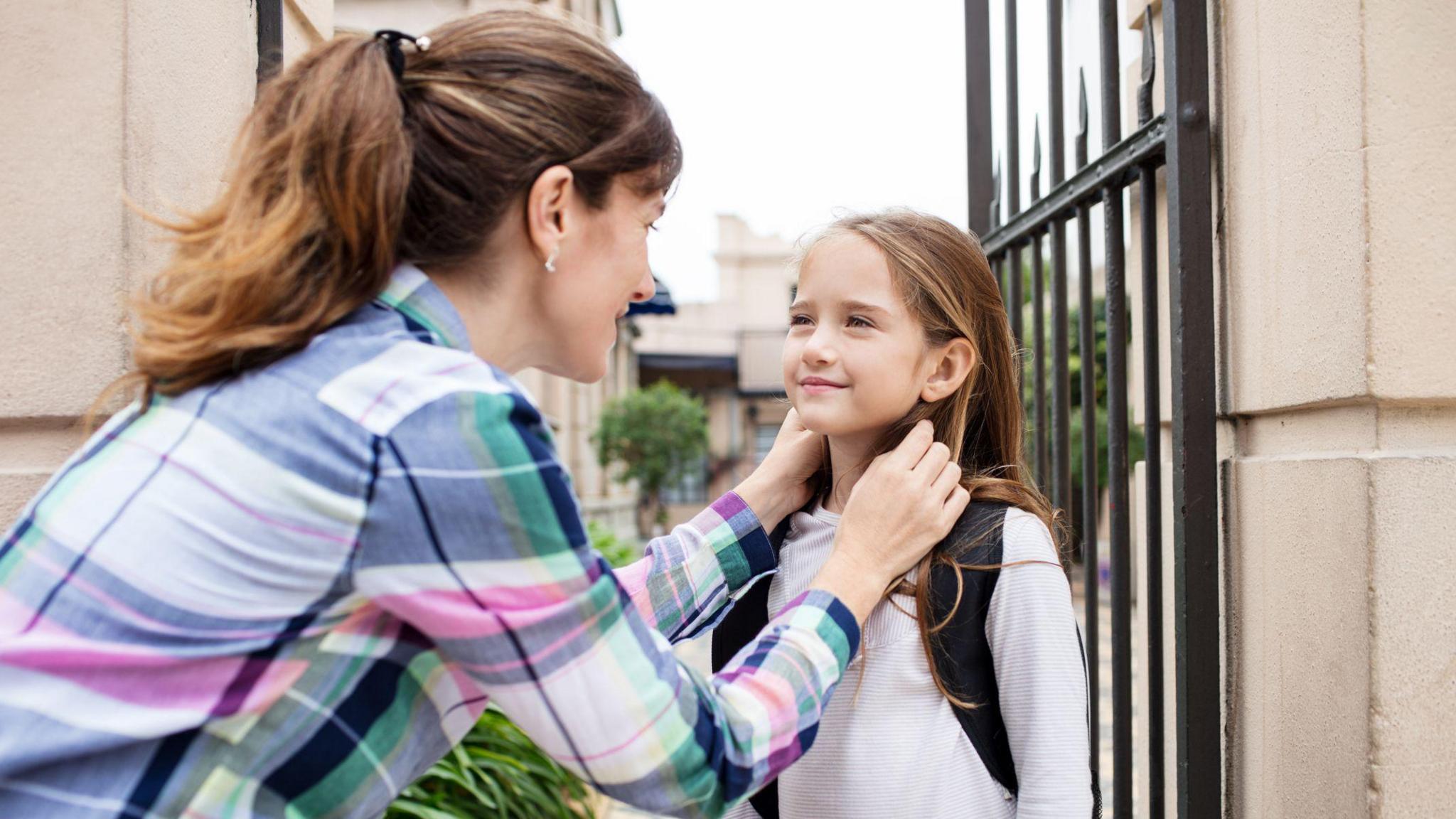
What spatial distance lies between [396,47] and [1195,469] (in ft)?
3.99

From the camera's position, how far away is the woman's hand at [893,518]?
4.57 ft

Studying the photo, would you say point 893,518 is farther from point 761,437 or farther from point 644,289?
point 761,437

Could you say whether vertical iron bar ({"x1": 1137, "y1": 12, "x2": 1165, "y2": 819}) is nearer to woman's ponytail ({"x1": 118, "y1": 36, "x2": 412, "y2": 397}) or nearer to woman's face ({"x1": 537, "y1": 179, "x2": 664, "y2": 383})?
woman's face ({"x1": 537, "y1": 179, "x2": 664, "y2": 383})

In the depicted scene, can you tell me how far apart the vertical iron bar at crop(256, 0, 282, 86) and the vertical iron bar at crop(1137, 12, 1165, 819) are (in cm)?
154

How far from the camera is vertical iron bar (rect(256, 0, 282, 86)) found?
2.02 meters

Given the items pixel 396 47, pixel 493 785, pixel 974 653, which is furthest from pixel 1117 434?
pixel 493 785

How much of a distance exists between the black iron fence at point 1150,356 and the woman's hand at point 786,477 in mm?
479

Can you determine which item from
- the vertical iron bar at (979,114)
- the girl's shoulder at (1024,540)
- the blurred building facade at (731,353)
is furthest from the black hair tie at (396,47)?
the blurred building facade at (731,353)

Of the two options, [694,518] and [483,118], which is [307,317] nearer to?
[483,118]

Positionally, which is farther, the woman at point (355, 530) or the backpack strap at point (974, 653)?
the backpack strap at point (974, 653)

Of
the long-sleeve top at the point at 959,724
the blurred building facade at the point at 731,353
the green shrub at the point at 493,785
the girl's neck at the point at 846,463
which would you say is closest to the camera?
the long-sleeve top at the point at 959,724

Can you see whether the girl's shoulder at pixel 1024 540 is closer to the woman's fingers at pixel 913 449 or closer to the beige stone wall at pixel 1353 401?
the woman's fingers at pixel 913 449

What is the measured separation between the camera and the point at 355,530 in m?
1.06

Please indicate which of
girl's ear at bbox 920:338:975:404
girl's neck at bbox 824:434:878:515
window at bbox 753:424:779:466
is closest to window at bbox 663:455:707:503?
window at bbox 753:424:779:466
